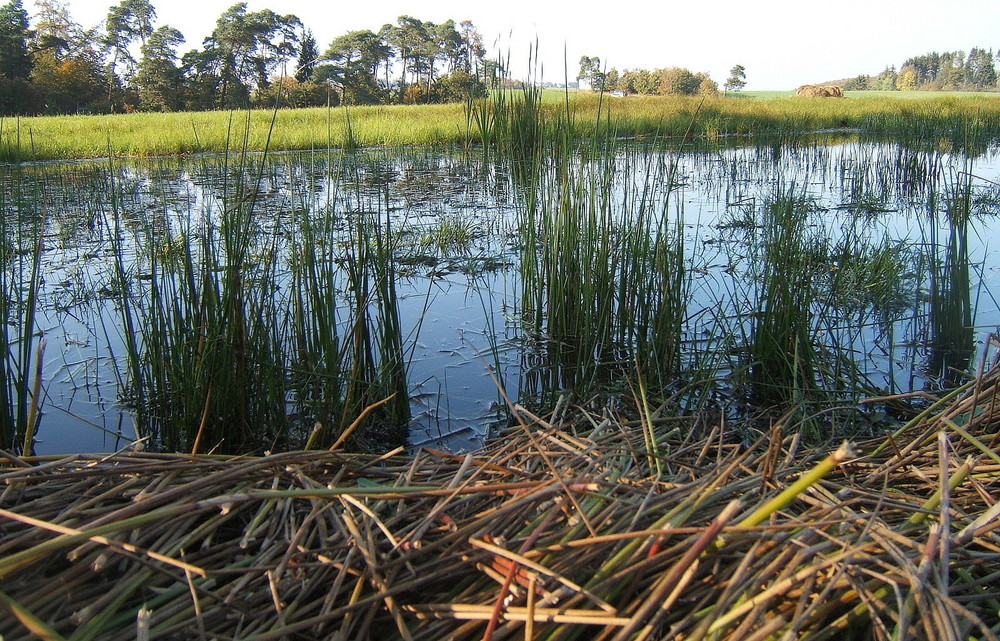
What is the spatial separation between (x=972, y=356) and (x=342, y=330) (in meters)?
2.71

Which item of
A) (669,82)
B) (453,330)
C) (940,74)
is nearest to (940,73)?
(940,74)

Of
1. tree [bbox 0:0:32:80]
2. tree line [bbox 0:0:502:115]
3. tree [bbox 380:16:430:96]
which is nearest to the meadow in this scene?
tree line [bbox 0:0:502:115]

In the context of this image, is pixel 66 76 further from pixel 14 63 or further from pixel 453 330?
pixel 453 330

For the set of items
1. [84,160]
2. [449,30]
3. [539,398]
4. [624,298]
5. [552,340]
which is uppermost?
[449,30]

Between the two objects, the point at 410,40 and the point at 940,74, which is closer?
the point at 410,40

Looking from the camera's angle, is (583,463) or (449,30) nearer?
(583,463)

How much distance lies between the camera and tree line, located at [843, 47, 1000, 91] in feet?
251

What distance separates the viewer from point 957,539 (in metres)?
0.79

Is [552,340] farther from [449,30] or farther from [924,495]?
[449,30]

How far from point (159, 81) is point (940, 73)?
9465 centimetres

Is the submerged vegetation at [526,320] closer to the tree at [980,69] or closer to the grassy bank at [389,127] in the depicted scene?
the grassy bank at [389,127]

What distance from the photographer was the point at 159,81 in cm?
2486

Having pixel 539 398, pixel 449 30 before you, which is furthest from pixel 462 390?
pixel 449 30

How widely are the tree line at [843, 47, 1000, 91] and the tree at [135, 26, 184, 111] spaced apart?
2671 inches
